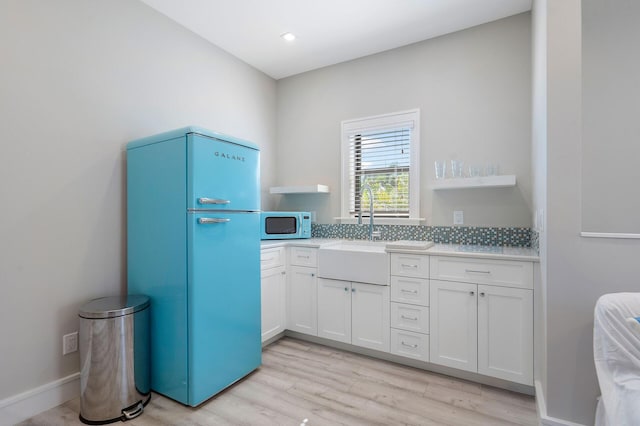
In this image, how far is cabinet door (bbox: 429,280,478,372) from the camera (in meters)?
2.15

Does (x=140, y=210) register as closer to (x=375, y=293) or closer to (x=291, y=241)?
(x=291, y=241)

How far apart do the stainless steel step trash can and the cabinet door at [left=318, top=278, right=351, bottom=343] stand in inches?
55.5

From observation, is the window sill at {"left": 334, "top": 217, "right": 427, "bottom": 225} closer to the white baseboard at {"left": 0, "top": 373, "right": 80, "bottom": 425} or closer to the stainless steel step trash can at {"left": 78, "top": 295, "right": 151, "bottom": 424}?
the stainless steel step trash can at {"left": 78, "top": 295, "right": 151, "bottom": 424}

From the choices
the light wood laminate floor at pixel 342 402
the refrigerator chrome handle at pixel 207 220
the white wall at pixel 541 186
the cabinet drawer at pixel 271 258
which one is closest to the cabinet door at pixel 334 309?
the light wood laminate floor at pixel 342 402

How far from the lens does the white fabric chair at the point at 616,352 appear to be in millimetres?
1130

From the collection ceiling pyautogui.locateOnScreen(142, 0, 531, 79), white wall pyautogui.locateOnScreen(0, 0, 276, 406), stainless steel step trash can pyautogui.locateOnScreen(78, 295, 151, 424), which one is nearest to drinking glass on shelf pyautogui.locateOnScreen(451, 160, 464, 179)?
ceiling pyautogui.locateOnScreen(142, 0, 531, 79)

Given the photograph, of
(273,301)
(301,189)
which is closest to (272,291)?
(273,301)

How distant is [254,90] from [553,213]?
9.94 ft

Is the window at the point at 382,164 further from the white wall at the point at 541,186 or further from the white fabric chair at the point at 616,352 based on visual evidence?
the white fabric chair at the point at 616,352

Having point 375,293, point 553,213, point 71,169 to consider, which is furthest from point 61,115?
point 553,213

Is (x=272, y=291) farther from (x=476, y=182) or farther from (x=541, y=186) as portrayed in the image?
(x=541, y=186)

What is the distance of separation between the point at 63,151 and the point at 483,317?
292 centimetres

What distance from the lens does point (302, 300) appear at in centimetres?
283

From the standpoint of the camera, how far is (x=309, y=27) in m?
2.72
